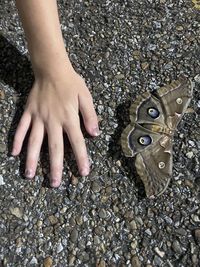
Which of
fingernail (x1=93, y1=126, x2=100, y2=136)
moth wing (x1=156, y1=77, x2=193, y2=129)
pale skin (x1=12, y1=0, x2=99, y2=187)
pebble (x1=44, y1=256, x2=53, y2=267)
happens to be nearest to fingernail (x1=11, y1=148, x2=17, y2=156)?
pale skin (x1=12, y1=0, x2=99, y2=187)

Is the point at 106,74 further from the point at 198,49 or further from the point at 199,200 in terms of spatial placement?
the point at 199,200

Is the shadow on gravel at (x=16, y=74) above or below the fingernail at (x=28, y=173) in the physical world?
above

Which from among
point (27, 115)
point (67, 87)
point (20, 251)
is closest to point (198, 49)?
point (67, 87)

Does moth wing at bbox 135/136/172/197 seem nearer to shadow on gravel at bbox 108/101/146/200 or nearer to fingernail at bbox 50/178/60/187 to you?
shadow on gravel at bbox 108/101/146/200

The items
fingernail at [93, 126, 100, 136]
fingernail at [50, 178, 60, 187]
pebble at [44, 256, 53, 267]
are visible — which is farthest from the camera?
fingernail at [93, 126, 100, 136]

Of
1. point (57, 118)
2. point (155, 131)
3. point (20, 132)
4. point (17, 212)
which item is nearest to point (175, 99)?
point (155, 131)

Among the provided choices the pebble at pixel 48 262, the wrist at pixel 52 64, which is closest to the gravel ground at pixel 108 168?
the pebble at pixel 48 262

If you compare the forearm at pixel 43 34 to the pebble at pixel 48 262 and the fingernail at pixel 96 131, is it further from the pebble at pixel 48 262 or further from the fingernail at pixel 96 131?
the pebble at pixel 48 262
